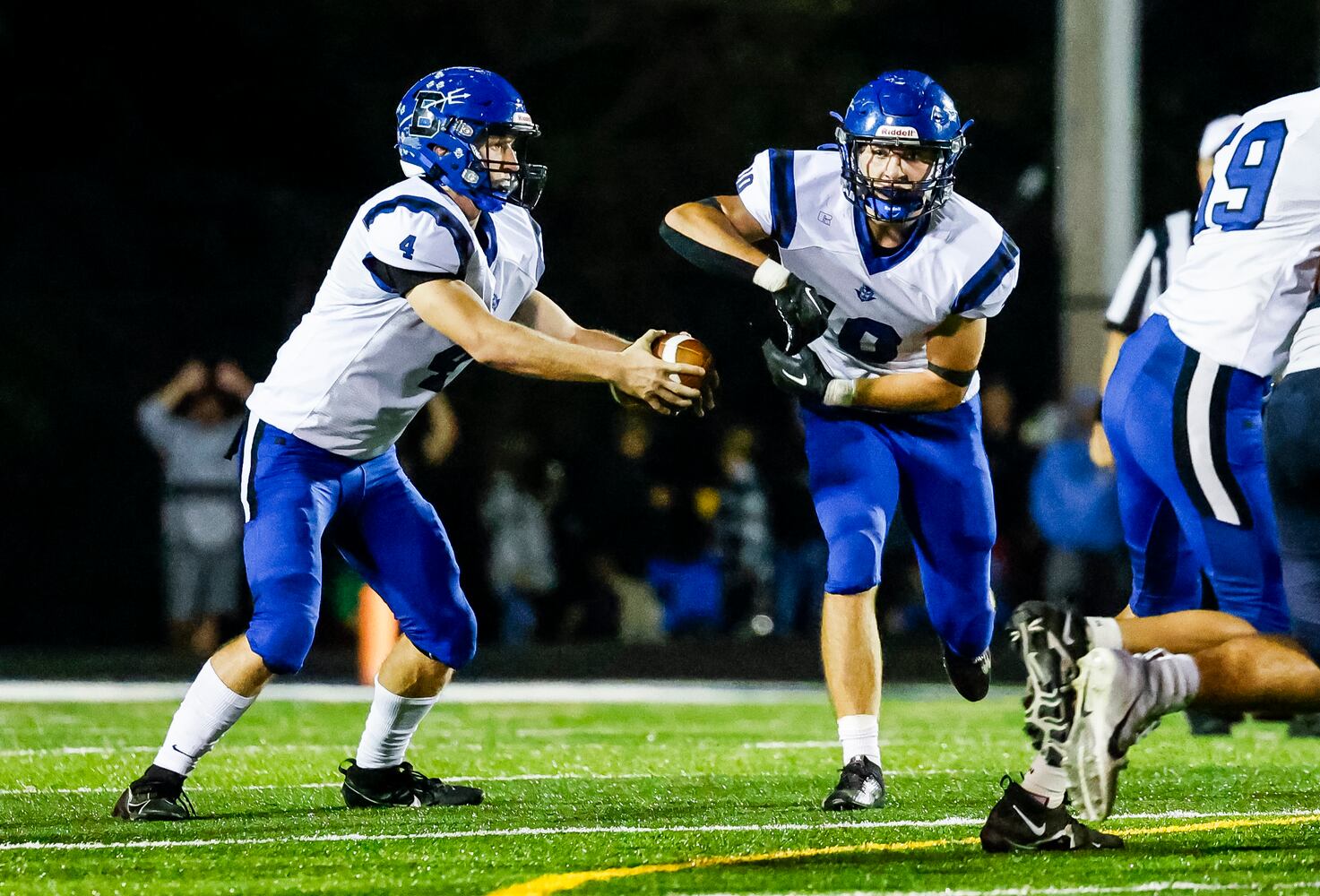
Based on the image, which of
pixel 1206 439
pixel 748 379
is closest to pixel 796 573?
pixel 748 379

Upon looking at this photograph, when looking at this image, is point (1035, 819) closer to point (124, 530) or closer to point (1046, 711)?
point (1046, 711)

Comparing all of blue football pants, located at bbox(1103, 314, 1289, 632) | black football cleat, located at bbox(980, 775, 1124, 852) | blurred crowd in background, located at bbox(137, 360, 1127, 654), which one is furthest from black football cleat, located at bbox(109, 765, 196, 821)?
blurred crowd in background, located at bbox(137, 360, 1127, 654)

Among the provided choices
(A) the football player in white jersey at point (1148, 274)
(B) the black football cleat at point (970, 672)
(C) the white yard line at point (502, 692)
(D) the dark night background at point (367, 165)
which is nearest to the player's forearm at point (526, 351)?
(B) the black football cleat at point (970, 672)

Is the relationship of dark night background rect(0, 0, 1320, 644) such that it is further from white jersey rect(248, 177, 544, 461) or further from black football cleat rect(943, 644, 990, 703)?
white jersey rect(248, 177, 544, 461)

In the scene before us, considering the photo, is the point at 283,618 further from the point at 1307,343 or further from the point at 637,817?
the point at 1307,343

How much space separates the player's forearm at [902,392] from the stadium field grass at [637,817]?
999mm

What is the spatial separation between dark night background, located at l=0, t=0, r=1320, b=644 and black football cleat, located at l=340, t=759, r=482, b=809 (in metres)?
6.09

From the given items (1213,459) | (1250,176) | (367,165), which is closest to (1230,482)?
(1213,459)

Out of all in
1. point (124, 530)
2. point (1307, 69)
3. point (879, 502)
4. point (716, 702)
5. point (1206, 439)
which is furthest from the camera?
point (1307, 69)

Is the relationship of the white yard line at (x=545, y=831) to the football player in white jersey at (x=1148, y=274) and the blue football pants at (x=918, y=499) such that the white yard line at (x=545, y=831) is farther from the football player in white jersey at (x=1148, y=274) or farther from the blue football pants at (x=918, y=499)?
the football player in white jersey at (x=1148, y=274)

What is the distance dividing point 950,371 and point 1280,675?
5.69 feet

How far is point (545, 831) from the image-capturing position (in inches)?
202

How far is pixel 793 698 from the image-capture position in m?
9.90

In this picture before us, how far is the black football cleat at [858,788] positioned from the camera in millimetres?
5539
